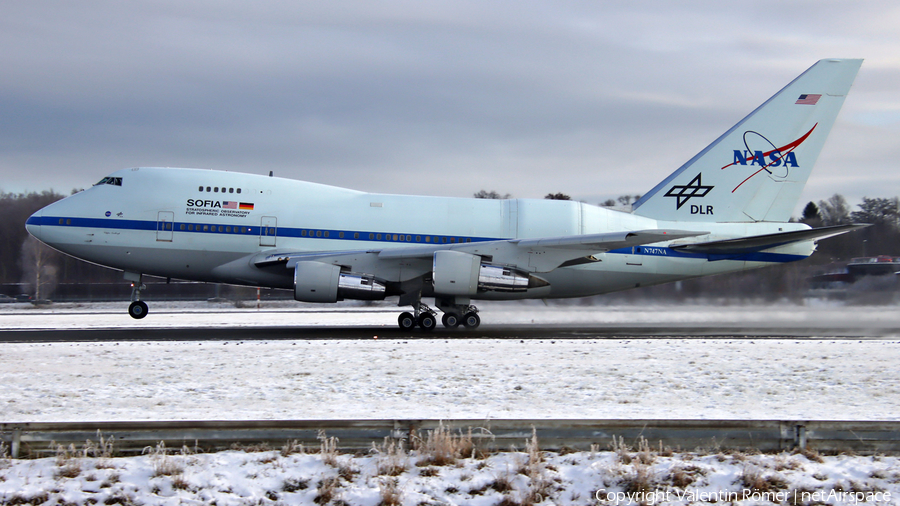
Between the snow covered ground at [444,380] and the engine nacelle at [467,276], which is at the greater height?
the engine nacelle at [467,276]

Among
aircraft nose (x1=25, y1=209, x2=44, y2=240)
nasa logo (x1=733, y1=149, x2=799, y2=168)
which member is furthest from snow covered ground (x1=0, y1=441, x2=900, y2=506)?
nasa logo (x1=733, y1=149, x2=799, y2=168)

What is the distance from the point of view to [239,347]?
535 inches

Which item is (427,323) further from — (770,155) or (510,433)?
(510,433)

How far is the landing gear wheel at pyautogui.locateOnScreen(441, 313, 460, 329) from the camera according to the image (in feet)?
64.5

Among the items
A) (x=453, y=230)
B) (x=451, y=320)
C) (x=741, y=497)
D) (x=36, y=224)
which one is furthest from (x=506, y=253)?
(x=36, y=224)

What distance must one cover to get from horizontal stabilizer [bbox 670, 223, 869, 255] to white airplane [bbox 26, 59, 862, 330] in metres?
0.06

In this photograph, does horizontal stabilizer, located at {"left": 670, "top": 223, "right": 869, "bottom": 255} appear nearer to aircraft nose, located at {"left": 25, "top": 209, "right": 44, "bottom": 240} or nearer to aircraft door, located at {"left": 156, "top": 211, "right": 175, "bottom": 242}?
aircraft door, located at {"left": 156, "top": 211, "right": 175, "bottom": 242}

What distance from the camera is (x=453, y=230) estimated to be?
20.3 m

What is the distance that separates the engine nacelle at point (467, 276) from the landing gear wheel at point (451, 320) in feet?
4.36

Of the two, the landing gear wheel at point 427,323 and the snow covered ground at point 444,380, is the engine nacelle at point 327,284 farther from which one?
the snow covered ground at point 444,380

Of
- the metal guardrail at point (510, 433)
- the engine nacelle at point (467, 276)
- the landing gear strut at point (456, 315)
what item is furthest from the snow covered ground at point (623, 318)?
the metal guardrail at point (510, 433)

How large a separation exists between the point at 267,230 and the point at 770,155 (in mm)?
16607

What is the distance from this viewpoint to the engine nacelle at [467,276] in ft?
60.2

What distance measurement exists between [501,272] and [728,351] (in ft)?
22.8
